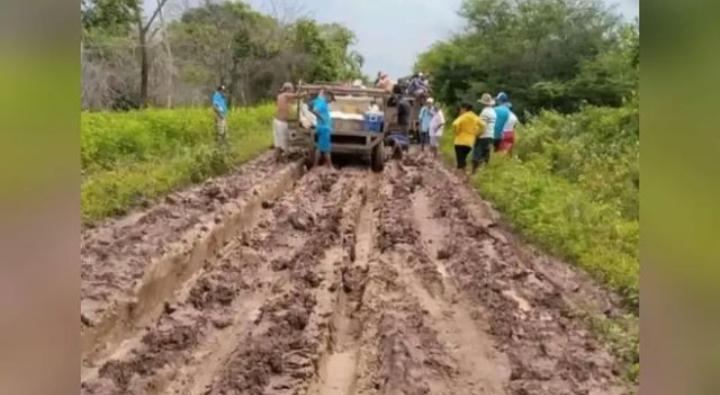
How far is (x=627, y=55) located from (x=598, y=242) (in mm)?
2472

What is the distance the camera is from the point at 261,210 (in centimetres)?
730

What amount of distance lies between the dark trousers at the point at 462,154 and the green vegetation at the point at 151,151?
122 cm

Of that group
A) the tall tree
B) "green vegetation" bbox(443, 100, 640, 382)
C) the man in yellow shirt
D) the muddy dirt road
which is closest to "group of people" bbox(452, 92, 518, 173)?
the man in yellow shirt

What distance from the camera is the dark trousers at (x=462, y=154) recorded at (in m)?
5.58

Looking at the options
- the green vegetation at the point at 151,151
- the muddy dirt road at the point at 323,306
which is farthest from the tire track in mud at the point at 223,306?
the green vegetation at the point at 151,151

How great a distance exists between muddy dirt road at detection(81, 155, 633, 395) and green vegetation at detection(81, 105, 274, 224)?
0.18 metres

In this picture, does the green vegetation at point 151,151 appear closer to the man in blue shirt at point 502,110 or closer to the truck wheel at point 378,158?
the man in blue shirt at point 502,110

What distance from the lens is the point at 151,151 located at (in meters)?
4.64

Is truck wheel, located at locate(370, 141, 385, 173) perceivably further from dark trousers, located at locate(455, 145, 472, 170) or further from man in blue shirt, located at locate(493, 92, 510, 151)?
man in blue shirt, located at locate(493, 92, 510, 151)

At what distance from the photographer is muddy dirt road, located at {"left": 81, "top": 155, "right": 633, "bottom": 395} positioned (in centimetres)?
331

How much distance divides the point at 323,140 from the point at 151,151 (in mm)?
5181

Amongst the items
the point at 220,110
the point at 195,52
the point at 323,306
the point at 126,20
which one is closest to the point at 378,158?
the point at 323,306
